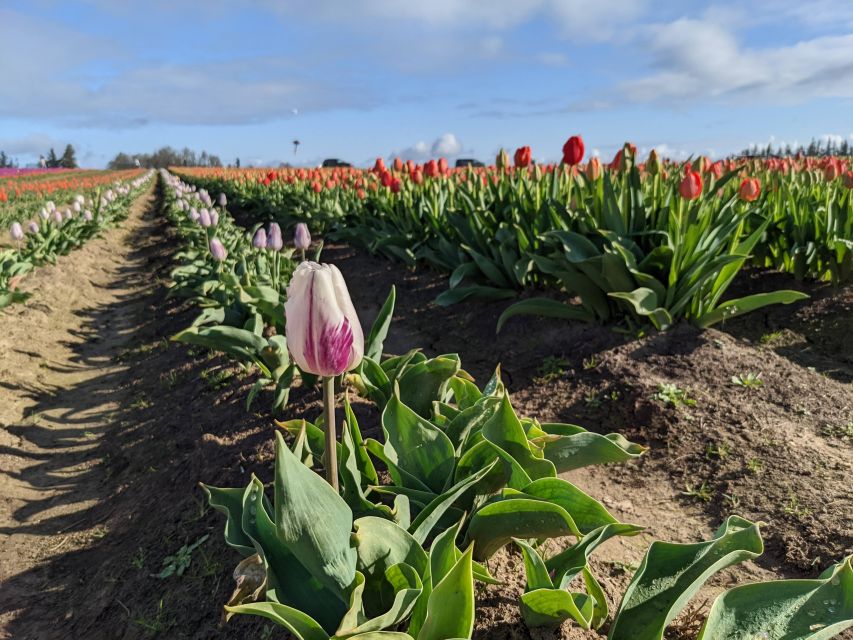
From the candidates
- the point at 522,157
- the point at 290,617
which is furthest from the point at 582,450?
the point at 522,157

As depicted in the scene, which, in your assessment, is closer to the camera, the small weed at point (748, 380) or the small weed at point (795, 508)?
the small weed at point (795, 508)

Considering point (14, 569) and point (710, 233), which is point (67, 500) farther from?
point (710, 233)

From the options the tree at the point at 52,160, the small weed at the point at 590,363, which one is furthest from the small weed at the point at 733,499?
the tree at the point at 52,160

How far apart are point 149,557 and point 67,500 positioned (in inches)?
49.8

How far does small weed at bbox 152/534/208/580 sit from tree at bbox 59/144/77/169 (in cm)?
10892

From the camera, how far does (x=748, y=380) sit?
3541 millimetres

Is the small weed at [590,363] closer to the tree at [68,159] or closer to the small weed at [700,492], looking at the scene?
the small weed at [700,492]

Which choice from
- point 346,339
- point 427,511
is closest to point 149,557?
point 427,511

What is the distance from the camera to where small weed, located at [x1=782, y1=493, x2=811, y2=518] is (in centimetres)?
248

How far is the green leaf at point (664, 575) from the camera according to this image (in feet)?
4.83

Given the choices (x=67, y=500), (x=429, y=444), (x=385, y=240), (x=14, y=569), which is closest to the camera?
(x=429, y=444)

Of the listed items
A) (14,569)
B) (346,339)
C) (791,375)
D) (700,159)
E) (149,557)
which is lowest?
(14,569)

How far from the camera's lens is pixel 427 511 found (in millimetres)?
1675

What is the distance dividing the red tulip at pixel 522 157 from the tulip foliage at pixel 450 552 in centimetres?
372
